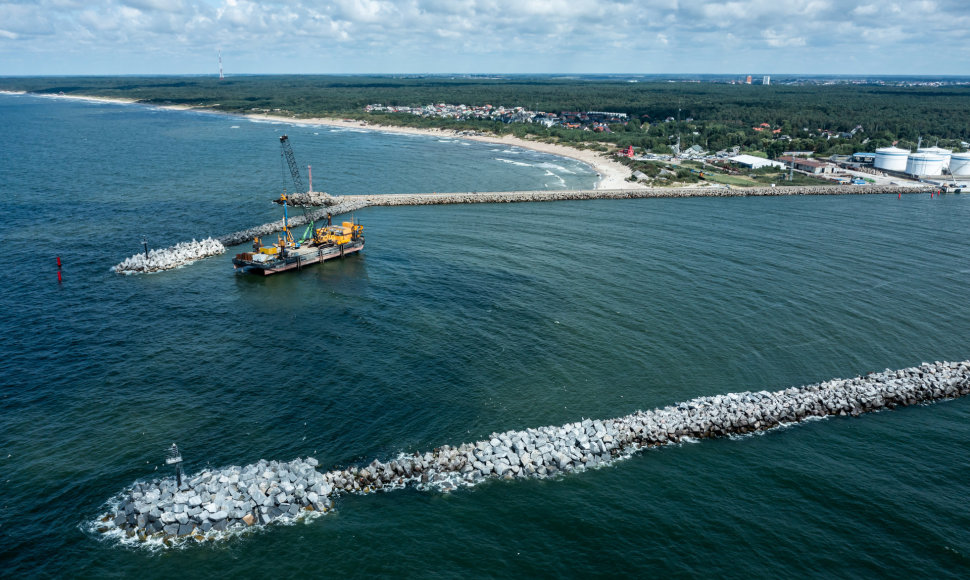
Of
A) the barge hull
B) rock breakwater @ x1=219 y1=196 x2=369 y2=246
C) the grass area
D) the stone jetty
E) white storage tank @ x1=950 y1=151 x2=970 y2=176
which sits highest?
white storage tank @ x1=950 y1=151 x2=970 y2=176

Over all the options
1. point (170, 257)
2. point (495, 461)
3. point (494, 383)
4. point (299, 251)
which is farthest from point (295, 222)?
point (495, 461)

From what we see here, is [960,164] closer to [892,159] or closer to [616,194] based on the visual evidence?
[892,159]

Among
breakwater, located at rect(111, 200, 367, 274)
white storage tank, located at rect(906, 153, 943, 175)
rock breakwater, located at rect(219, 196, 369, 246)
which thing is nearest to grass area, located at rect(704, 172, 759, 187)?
white storage tank, located at rect(906, 153, 943, 175)

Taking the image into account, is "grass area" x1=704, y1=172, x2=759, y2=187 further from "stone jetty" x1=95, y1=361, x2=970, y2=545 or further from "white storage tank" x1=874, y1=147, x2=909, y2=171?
"stone jetty" x1=95, y1=361, x2=970, y2=545

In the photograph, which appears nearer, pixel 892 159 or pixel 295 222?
pixel 295 222

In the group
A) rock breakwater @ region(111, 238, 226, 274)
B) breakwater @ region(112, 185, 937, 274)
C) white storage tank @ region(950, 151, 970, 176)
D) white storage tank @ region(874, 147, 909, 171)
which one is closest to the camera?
rock breakwater @ region(111, 238, 226, 274)

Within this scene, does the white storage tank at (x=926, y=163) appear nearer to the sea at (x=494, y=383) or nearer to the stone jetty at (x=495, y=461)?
the sea at (x=494, y=383)

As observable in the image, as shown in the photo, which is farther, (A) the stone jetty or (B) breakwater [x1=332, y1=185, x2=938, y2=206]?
(B) breakwater [x1=332, y1=185, x2=938, y2=206]
